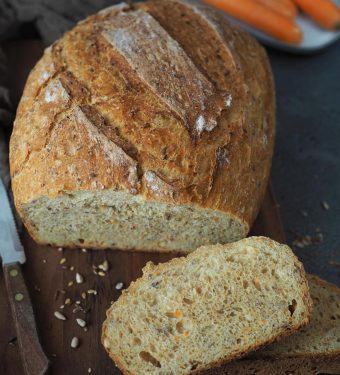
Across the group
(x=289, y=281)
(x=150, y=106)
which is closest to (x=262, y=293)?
(x=289, y=281)

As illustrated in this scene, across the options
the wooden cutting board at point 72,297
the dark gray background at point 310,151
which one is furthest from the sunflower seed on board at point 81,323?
the dark gray background at point 310,151

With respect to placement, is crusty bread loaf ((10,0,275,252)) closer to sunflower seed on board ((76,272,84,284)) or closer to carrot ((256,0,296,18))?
sunflower seed on board ((76,272,84,284))

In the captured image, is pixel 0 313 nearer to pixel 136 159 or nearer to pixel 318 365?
pixel 136 159

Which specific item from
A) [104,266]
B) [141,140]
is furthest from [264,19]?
[104,266]

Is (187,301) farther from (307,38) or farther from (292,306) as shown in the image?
(307,38)

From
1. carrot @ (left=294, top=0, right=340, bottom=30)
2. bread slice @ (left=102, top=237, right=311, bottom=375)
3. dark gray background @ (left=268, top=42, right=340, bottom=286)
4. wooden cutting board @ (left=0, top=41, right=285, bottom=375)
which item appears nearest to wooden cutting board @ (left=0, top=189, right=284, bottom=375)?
wooden cutting board @ (left=0, top=41, right=285, bottom=375)

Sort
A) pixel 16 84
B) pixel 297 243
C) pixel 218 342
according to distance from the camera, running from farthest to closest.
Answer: pixel 16 84 → pixel 297 243 → pixel 218 342
